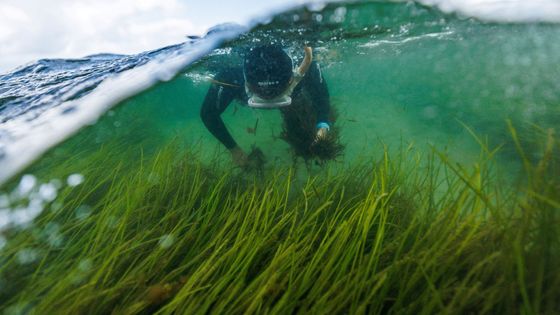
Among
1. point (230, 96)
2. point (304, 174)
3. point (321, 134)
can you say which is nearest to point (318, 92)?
point (321, 134)

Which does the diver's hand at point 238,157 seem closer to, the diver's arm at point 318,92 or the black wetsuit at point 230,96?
the black wetsuit at point 230,96

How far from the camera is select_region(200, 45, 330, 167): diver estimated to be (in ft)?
18.2

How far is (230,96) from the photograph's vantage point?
6.87 metres

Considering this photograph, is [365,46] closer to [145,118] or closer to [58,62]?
[145,118]

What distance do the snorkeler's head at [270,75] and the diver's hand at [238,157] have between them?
1.22 meters

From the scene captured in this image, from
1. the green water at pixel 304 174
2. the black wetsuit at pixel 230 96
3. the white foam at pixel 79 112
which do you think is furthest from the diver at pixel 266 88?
the white foam at pixel 79 112

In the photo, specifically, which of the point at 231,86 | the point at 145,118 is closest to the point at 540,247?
the point at 231,86

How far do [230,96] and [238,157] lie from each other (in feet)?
5.86

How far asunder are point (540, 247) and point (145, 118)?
957cm

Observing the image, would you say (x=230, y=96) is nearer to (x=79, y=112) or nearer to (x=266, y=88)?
(x=266, y=88)

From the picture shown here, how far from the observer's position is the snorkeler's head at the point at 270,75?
18.2ft

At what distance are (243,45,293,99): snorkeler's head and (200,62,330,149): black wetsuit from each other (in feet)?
2.48

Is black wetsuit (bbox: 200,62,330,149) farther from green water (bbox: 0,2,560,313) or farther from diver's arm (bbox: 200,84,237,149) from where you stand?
green water (bbox: 0,2,560,313)

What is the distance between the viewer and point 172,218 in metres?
3.11
